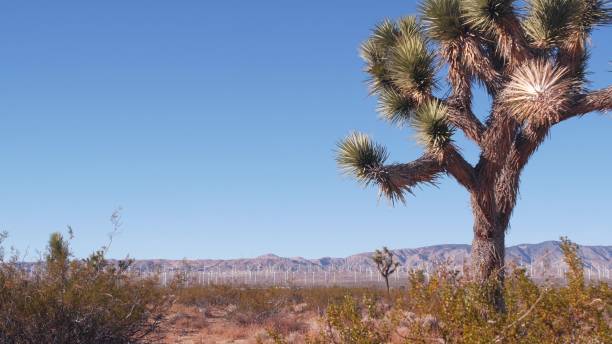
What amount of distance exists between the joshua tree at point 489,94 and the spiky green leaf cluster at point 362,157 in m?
0.02

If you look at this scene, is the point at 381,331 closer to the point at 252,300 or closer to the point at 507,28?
the point at 507,28

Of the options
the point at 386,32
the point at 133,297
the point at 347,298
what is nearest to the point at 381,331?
the point at 347,298

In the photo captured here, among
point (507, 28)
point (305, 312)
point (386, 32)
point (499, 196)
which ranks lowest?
point (305, 312)

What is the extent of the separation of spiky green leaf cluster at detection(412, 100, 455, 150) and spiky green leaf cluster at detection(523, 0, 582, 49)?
86.6 inches

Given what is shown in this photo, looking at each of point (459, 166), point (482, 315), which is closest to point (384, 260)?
point (459, 166)

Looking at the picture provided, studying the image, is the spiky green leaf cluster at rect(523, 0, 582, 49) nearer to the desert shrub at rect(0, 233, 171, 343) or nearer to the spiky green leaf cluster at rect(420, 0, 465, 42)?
the spiky green leaf cluster at rect(420, 0, 465, 42)

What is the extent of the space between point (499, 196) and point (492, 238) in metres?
0.79

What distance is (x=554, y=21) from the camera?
38.8ft

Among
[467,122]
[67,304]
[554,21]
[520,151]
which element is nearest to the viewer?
[67,304]

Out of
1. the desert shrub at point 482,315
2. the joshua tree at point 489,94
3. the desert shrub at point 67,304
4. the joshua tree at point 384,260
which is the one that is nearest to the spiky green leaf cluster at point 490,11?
the joshua tree at point 489,94

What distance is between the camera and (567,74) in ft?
38.7

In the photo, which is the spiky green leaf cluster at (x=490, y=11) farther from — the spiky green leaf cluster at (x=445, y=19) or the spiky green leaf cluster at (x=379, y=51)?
the spiky green leaf cluster at (x=379, y=51)

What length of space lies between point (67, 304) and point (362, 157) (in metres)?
6.20

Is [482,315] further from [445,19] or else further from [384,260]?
[384,260]
